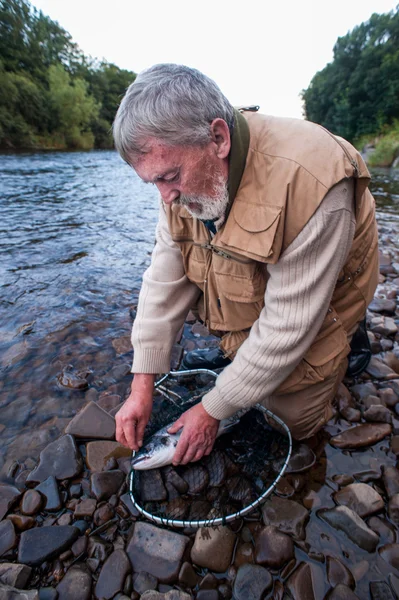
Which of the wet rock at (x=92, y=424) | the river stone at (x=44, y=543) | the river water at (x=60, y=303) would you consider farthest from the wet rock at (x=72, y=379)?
the river stone at (x=44, y=543)

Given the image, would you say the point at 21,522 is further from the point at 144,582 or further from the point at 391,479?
the point at 391,479

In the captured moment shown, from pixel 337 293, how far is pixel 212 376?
1.01 m

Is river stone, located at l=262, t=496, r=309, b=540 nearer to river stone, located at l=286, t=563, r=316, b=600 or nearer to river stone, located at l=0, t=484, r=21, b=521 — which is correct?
river stone, located at l=286, t=563, r=316, b=600

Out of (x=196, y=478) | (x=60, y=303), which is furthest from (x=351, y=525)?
(x=60, y=303)

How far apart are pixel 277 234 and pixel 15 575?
1.89 meters

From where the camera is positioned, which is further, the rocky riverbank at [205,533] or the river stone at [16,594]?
the rocky riverbank at [205,533]

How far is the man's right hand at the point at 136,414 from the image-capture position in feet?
6.09

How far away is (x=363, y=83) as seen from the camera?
131ft

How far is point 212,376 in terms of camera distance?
7.87ft

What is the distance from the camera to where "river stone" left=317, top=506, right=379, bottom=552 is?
158cm

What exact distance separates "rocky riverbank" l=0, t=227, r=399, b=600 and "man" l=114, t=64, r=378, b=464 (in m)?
0.35

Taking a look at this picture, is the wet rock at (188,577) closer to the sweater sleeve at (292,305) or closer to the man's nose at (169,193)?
the sweater sleeve at (292,305)

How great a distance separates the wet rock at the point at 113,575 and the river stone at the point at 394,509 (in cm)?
131

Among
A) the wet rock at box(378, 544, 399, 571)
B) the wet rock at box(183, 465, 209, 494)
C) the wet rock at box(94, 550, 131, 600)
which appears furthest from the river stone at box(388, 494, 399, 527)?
the wet rock at box(94, 550, 131, 600)
